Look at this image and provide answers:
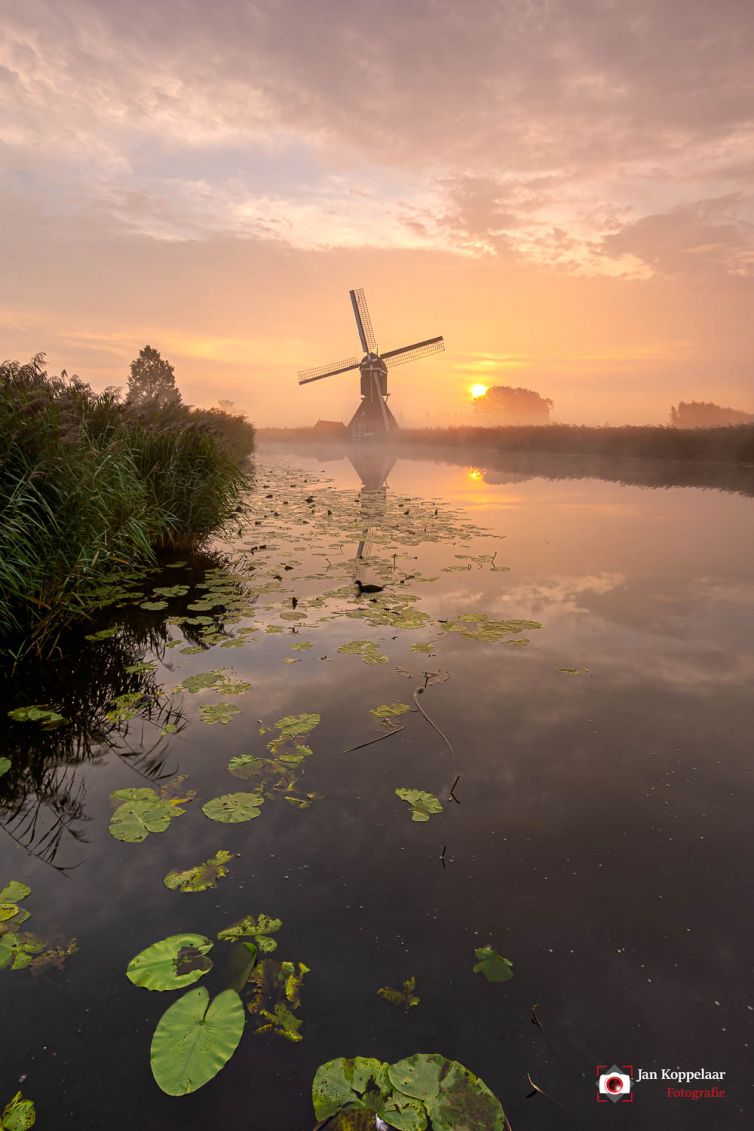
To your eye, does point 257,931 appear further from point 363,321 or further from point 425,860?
point 363,321

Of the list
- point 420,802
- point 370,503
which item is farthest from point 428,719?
point 370,503

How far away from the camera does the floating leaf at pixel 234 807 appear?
3236 mm

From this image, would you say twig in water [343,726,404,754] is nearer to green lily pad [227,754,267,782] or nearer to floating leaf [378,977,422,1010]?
green lily pad [227,754,267,782]

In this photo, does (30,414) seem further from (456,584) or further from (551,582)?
(551,582)

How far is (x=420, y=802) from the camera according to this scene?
343 cm

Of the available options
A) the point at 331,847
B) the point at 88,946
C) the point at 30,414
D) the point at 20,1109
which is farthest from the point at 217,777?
the point at 30,414

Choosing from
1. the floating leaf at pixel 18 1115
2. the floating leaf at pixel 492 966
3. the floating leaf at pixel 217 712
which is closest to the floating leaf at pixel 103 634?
the floating leaf at pixel 217 712

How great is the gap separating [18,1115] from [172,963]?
62cm

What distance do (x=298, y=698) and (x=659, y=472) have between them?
28302 mm

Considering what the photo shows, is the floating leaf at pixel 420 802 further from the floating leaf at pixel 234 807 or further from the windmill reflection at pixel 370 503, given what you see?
the windmill reflection at pixel 370 503

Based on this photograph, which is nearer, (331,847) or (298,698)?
(331,847)

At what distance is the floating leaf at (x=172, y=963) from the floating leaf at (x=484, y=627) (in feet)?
14.0

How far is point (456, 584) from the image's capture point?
8.30 metres

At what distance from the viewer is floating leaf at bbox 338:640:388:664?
5.61 m
